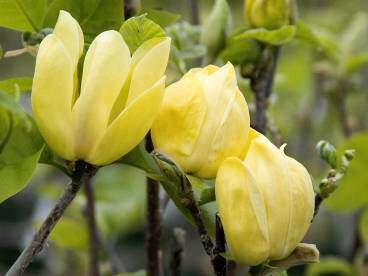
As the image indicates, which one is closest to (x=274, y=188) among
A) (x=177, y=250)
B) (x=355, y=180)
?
(x=177, y=250)

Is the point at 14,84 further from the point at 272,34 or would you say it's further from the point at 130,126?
the point at 272,34

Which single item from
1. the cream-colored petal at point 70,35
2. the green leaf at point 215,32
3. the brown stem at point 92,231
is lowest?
the brown stem at point 92,231

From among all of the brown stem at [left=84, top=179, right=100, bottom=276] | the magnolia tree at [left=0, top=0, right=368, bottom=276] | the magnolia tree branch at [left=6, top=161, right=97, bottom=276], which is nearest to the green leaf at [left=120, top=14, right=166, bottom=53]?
the magnolia tree at [left=0, top=0, right=368, bottom=276]

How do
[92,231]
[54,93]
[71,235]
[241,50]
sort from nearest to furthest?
[54,93], [241,50], [92,231], [71,235]

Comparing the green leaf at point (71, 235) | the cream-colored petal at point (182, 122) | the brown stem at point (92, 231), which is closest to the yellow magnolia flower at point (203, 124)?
the cream-colored petal at point (182, 122)

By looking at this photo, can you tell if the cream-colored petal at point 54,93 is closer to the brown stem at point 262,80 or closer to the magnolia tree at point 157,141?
the magnolia tree at point 157,141

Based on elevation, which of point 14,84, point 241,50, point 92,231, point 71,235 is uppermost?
point 14,84

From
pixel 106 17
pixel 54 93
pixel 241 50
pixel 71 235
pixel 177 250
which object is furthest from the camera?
pixel 71 235
